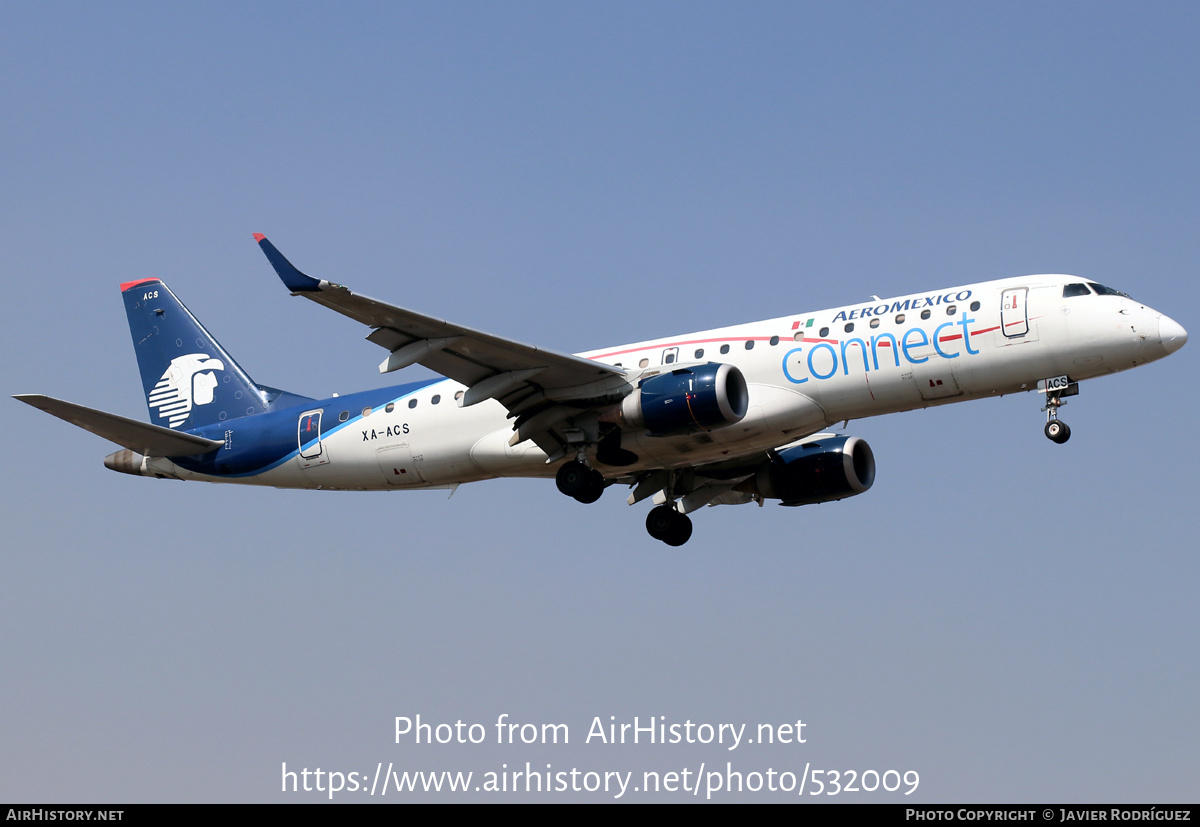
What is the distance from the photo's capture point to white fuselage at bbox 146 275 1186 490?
29.3 meters

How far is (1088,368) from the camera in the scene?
29297mm

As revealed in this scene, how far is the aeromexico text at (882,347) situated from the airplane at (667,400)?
0.03 meters

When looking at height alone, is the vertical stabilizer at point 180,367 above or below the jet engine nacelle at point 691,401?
above

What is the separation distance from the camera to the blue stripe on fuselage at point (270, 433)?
115 feet

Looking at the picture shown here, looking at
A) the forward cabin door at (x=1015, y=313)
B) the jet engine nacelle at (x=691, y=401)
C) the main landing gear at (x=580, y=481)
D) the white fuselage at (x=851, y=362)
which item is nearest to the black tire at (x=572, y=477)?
the main landing gear at (x=580, y=481)

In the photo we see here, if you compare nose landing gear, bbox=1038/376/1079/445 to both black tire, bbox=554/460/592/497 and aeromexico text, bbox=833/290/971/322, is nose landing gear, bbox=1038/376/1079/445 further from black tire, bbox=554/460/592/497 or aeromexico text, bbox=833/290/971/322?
black tire, bbox=554/460/592/497

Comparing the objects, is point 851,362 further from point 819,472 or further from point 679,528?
point 679,528

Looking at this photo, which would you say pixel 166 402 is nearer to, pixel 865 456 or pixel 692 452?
pixel 692 452

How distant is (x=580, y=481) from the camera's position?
32.3m

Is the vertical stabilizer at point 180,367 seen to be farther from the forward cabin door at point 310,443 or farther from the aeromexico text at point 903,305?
the aeromexico text at point 903,305

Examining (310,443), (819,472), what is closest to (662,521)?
(819,472)

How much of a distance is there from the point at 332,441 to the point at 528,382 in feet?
21.2

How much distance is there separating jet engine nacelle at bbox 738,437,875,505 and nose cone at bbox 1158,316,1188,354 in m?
8.74

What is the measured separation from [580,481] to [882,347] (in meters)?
7.56
